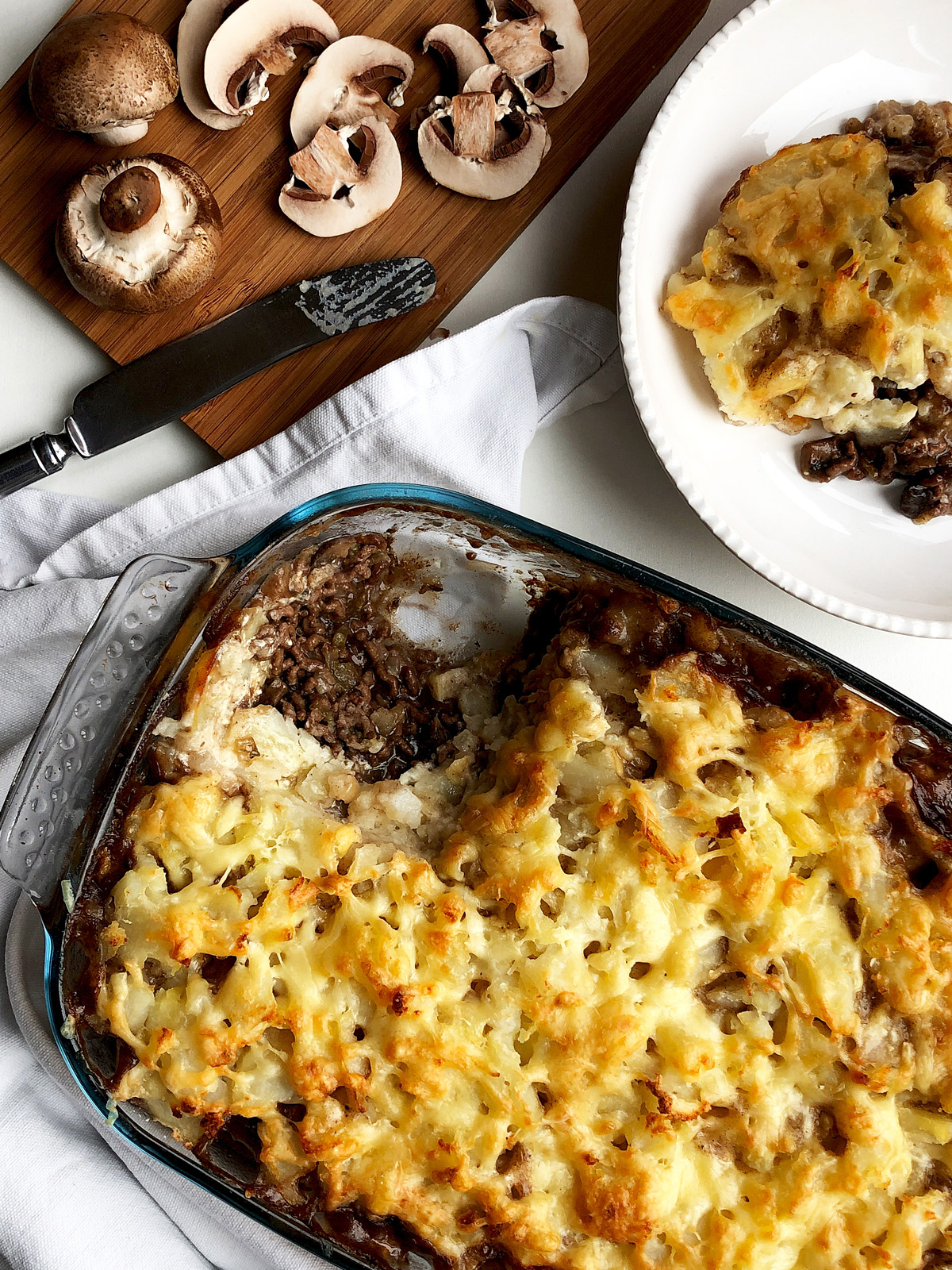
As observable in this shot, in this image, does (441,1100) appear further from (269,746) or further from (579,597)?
(579,597)

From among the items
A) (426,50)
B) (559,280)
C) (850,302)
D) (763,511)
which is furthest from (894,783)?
(426,50)

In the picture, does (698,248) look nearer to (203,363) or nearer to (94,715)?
(203,363)

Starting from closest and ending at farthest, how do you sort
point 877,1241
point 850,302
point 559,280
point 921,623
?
1. point 877,1241
2. point 850,302
3. point 921,623
4. point 559,280

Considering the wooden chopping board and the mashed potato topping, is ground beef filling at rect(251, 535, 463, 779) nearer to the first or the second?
the mashed potato topping

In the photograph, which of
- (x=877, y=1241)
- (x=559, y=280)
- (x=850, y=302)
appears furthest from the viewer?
(x=559, y=280)

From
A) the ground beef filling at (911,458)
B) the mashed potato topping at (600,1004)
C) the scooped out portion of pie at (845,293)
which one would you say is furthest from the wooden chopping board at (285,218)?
the mashed potato topping at (600,1004)

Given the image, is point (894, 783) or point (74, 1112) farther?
point (74, 1112)
